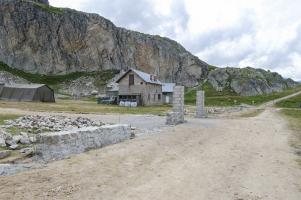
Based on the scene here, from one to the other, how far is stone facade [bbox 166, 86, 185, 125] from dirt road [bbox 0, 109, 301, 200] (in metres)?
12.2

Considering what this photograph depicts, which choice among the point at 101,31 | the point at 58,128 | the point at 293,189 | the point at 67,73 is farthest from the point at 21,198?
the point at 101,31

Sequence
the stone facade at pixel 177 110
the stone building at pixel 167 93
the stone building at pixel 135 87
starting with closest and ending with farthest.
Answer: the stone facade at pixel 177 110 → the stone building at pixel 135 87 → the stone building at pixel 167 93

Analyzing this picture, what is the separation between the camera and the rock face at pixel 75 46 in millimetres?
124250

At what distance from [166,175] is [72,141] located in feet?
15.5

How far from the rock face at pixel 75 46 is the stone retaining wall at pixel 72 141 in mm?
111034

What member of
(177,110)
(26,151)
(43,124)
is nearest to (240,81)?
(177,110)

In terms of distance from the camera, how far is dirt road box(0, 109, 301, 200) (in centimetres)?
1024

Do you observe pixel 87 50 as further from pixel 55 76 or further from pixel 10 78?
pixel 10 78

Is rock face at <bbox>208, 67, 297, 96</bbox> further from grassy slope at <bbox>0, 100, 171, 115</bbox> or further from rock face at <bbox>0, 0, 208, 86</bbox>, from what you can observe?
grassy slope at <bbox>0, 100, 171, 115</bbox>

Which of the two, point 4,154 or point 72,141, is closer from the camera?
point 4,154

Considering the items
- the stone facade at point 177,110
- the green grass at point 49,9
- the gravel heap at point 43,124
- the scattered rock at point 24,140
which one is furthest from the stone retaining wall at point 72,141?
the green grass at point 49,9

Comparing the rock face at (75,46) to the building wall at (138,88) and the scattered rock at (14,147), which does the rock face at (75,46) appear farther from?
the scattered rock at (14,147)


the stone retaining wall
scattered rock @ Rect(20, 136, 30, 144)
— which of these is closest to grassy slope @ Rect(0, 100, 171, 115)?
scattered rock @ Rect(20, 136, 30, 144)

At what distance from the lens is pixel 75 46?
13562cm
